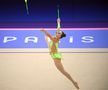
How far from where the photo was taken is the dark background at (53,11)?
613 cm

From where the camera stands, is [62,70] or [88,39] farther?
[88,39]

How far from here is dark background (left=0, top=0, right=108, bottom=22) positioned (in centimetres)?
613

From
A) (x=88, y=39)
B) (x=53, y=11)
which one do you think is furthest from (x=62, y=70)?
(x=53, y=11)

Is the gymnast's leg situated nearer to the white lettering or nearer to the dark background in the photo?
the white lettering

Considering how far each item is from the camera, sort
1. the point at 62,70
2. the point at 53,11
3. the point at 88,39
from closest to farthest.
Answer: the point at 62,70
the point at 88,39
the point at 53,11

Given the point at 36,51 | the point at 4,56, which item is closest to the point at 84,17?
the point at 36,51

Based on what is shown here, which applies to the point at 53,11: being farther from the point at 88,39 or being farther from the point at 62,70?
the point at 62,70

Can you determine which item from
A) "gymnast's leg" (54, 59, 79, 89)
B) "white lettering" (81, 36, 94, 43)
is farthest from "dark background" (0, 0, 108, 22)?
"gymnast's leg" (54, 59, 79, 89)

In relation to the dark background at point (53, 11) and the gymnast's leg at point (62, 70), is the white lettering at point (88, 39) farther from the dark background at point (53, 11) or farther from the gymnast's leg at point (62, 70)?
the gymnast's leg at point (62, 70)

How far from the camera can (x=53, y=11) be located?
6281mm

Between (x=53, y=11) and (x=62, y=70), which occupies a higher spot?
Answer: (x=53, y=11)

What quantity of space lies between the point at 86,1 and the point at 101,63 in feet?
6.40

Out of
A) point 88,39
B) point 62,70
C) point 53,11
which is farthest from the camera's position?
point 53,11

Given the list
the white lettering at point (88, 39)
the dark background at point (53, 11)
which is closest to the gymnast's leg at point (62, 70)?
the white lettering at point (88, 39)
